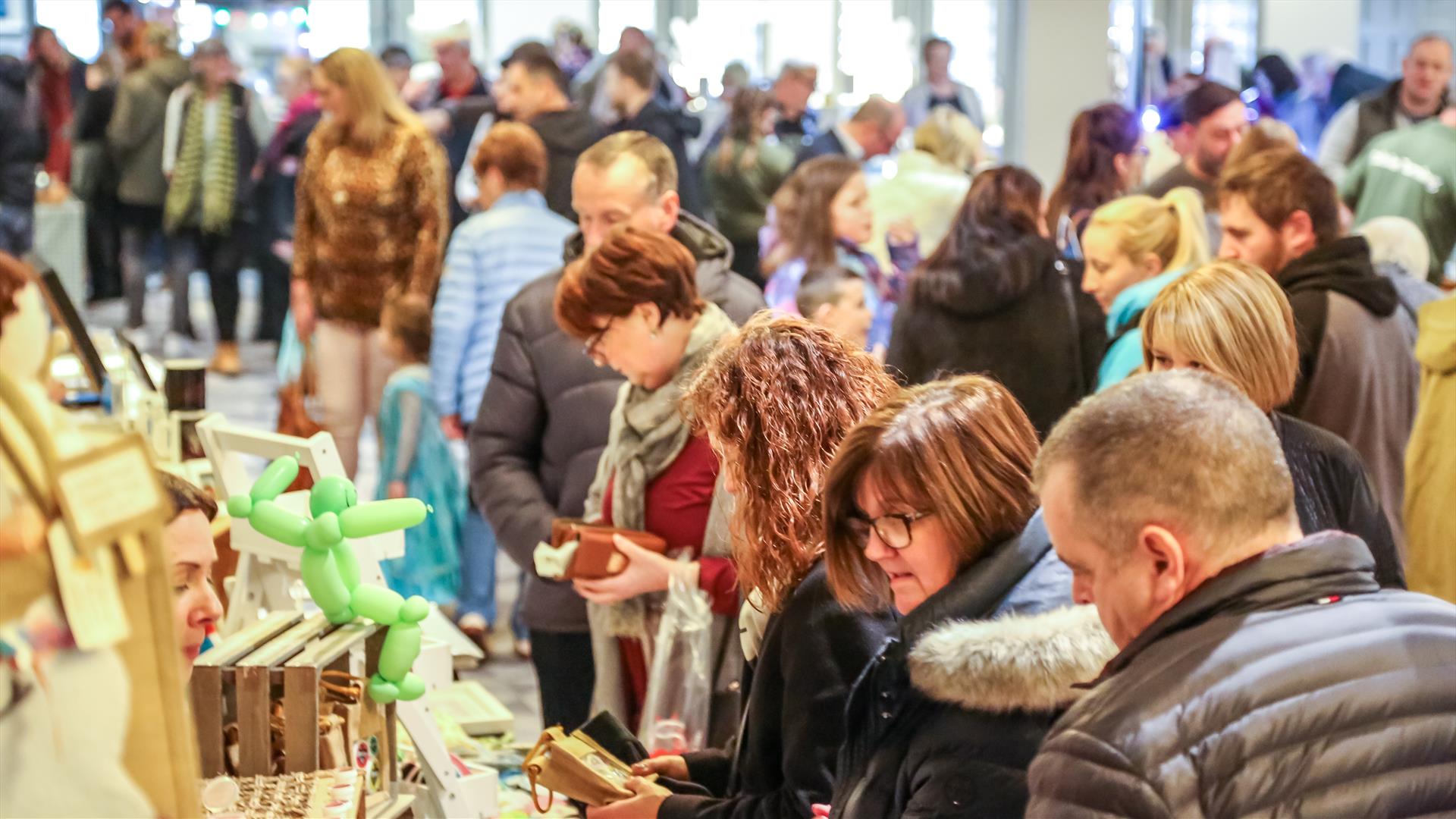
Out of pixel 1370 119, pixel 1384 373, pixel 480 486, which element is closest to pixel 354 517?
pixel 480 486

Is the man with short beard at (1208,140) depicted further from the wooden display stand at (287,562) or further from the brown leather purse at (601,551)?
the wooden display stand at (287,562)

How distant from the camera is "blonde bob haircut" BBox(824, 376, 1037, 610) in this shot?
175cm

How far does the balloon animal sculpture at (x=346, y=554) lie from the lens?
207 cm

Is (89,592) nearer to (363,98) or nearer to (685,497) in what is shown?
(685,497)

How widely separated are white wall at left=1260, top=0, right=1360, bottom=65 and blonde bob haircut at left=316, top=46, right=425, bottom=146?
408 inches

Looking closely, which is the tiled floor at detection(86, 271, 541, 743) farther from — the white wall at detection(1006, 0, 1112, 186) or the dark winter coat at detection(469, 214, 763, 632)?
the white wall at detection(1006, 0, 1112, 186)

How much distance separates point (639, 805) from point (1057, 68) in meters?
5.44

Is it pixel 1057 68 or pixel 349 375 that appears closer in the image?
pixel 349 375

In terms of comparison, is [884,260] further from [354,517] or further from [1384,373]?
[354,517]

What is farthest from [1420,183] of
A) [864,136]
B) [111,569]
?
[111,569]

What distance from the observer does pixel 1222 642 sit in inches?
51.2

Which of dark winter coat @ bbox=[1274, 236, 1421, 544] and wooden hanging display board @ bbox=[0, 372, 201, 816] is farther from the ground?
wooden hanging display board @ bbox=[0, 372, 201, 816]

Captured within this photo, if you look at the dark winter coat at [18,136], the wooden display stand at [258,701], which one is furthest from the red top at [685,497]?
the dark winter coat at [18,136]

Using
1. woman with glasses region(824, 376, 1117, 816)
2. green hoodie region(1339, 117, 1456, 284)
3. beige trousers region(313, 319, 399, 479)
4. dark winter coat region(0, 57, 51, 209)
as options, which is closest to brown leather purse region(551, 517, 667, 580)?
woman with glasses region(824, 376, 1117, 816)
